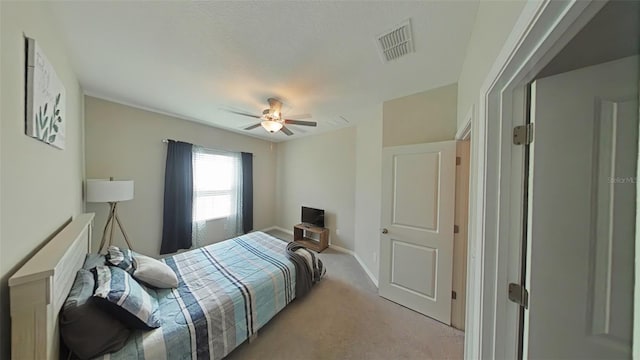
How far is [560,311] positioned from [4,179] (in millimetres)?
2322

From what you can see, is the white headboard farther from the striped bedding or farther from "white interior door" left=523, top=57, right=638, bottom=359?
"white interior door" left=523, top=57, right=638, bottom=359

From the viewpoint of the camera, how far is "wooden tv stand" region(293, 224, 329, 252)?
12.4 ft

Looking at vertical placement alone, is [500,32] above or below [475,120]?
above

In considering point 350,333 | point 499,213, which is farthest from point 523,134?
point 350,333

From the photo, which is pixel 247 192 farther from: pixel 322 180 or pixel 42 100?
pixel 42 100

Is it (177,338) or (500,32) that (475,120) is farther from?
(177,338)

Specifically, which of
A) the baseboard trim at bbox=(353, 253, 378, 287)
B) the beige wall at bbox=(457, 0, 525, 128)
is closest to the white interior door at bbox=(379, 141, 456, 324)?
the baseboard trim at bbox=(353, 253, 378, 287)

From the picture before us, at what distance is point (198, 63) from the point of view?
1.73 m

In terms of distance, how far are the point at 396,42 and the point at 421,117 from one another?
0.98 meters

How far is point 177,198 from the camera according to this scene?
10.7ft

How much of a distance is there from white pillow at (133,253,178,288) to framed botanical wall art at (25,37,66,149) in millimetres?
1057

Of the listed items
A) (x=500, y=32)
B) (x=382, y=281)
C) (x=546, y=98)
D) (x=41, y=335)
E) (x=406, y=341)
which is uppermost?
(x=500, y=32)

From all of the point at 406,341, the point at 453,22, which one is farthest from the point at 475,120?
the point at 406,341

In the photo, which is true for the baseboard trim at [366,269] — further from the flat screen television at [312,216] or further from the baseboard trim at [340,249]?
the flat screen television at [312,216]
